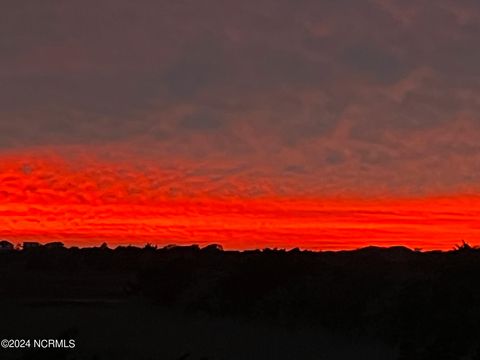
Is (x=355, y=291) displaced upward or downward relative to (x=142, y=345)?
upward

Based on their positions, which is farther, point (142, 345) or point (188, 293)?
point (188, 293)

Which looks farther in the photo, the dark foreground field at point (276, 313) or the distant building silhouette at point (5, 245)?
the distant building silhouette at point (5, 245)

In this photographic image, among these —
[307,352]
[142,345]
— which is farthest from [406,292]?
[142,345]

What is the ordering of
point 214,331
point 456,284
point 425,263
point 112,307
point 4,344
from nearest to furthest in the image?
point 4,344
point 456,284
point 214,331
point 425,263
point 112,307

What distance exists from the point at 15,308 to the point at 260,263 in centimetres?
975

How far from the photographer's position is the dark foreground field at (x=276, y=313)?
23.8 meters

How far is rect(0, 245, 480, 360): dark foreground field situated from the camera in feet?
78.0

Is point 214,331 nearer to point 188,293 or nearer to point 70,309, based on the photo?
point 188,293

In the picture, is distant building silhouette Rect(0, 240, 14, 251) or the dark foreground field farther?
distant building silhouette Rect(0, 240, 14, 251)

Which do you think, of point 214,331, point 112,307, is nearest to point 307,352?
point 214,331

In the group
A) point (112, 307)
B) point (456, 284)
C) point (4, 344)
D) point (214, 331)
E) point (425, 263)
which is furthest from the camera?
point (112, 307)

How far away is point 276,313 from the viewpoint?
28.8 meters

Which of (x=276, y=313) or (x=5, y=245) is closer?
(x=276, y=313)

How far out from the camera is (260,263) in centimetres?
3216
